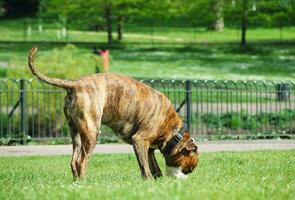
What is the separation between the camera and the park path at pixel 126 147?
17656 millimetres

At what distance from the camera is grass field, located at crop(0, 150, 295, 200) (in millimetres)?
7945

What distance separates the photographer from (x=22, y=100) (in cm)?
1989

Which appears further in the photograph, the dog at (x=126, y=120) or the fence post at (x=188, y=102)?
the fence post at (x=188, y=102)

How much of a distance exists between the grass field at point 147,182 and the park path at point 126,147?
3.19 feet

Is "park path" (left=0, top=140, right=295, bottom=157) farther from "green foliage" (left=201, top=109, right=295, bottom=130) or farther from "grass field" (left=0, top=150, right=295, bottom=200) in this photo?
"green foliage" (left=201, top=109, right=295, bottom=130)

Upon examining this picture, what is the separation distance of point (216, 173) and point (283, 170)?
1.08m

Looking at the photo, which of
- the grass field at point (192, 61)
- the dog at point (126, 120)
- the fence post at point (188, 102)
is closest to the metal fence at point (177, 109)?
the fence post at point (188, 102)

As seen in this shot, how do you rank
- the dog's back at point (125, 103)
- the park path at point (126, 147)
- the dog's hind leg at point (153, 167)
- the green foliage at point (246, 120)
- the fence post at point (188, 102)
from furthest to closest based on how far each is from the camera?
the green foliage at point (246, 120), the fence post at point (188, 102), the park path at point (126, 147), the dog's hind leg at point (153, 167), the dog's back at point (125, 103)

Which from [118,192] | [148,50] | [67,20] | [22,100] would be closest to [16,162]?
[22,100]

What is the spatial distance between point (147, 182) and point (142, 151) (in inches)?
47.9

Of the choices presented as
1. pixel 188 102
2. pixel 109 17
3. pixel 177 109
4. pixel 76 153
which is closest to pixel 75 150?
pixel 76 153

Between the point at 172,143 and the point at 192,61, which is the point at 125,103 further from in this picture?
the point at 192,61

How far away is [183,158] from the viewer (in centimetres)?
1112

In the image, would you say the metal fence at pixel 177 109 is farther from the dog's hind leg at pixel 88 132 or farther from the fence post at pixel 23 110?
the dog's hind leg at pixel 88 132
